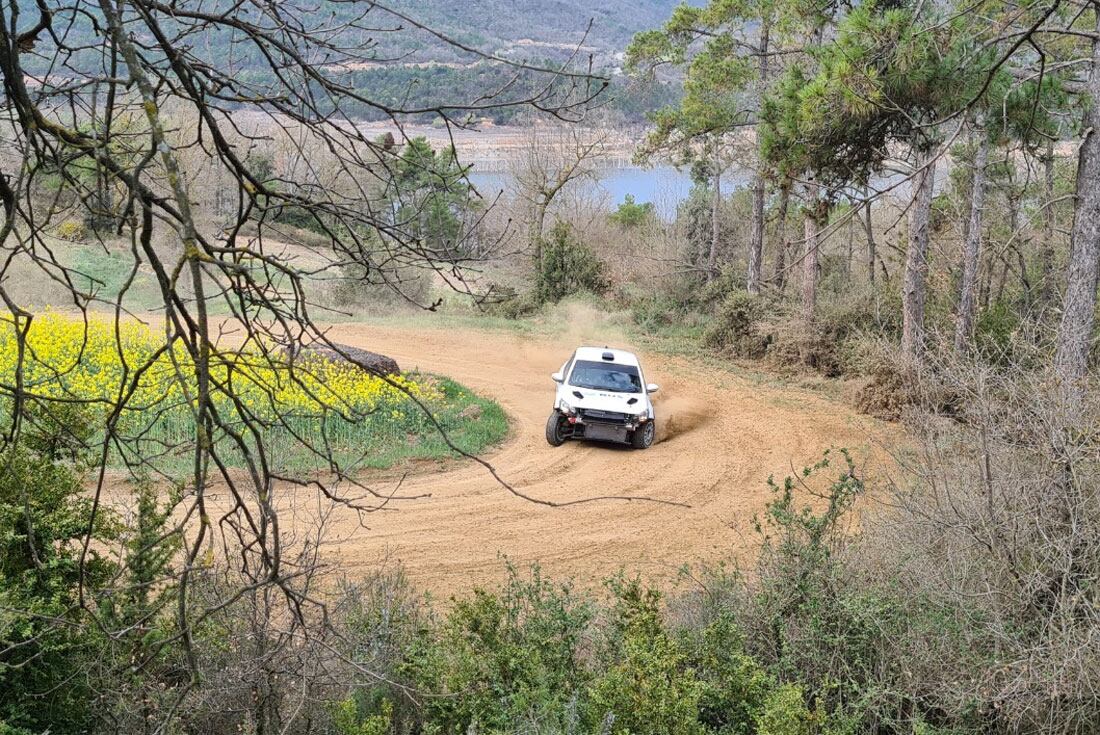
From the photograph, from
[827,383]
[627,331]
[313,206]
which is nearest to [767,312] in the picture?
[827,383]

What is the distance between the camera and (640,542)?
1388 cm

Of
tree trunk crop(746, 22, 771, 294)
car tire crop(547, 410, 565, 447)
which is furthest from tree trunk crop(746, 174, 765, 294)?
car tire crop(547, 410, 565, 447)

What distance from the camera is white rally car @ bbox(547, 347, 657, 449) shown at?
17.7m

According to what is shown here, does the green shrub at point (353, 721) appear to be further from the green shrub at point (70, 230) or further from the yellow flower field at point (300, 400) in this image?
the yellow flower field at point (300, 400)

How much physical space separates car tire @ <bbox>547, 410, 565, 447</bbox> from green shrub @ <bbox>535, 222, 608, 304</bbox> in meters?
16.4

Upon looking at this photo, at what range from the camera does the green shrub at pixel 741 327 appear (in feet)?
89.0

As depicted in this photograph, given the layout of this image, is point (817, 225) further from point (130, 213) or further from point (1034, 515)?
point (130, 213)

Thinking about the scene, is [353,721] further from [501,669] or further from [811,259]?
[811,259]

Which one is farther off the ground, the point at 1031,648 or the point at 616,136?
the point at 616,136

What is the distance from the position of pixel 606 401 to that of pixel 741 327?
10944 mm

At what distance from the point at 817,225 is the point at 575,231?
16.7m

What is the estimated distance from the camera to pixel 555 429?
59.4 ft

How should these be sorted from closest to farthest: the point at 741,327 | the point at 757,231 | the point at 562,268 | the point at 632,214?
the point at 741,327 → the point at 757,231 → the point at 562,268 → the point at 632,214

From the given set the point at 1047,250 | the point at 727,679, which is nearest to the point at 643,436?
the point at 727,679
